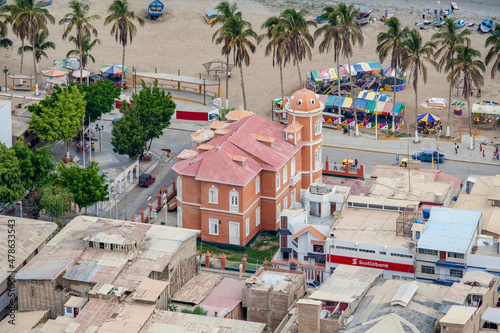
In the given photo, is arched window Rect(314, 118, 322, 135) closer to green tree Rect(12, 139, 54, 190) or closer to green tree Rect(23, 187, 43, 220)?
green tree Rect(12, 139, 54, 190)

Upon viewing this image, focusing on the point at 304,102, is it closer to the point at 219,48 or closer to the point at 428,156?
the point at 428,156

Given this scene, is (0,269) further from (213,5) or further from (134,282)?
(213,5)

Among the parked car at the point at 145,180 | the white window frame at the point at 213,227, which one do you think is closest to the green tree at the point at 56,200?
the parked car at the point at 145,180

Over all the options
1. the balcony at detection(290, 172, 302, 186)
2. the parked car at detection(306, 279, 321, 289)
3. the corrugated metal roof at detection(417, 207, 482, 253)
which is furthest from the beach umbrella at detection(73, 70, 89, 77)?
the corrugated metal roof at detection(417, 207, 482, 253)

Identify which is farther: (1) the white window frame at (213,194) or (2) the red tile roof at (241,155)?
(1) the white window frame at (213,194)

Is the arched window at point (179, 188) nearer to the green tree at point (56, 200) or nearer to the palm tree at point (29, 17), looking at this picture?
the green tree at point (56, 200)

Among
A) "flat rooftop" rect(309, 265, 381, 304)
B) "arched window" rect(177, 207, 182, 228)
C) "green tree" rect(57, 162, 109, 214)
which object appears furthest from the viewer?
"arched window" rect(177, 207, 182, 228)
